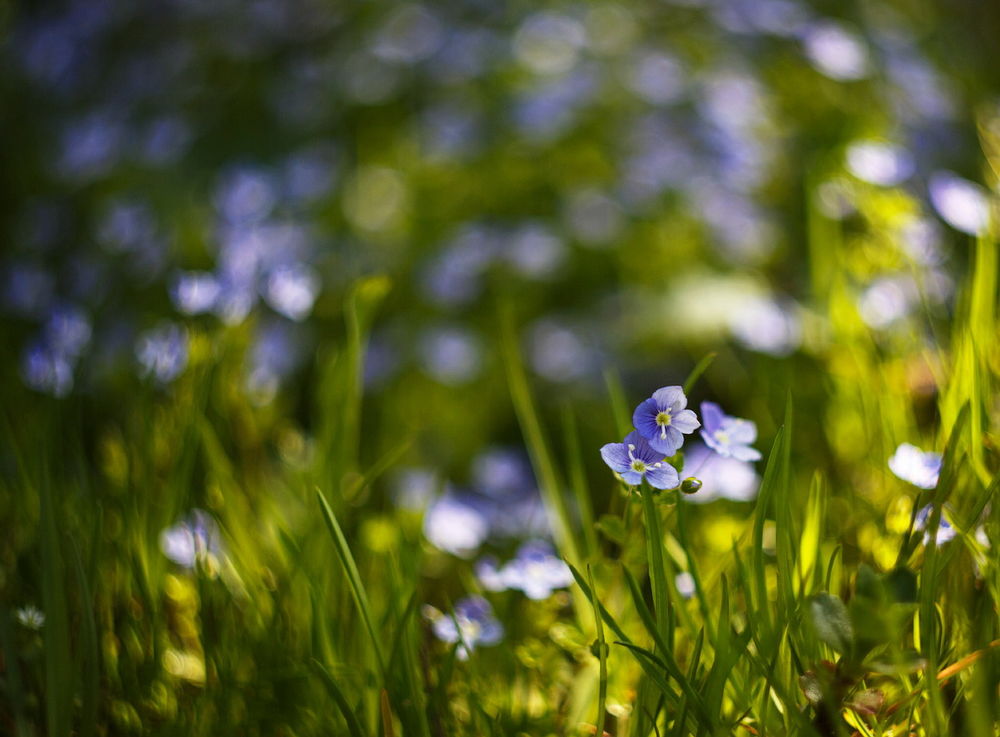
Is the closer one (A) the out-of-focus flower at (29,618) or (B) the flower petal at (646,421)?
(B) the flower petal at (646,421)

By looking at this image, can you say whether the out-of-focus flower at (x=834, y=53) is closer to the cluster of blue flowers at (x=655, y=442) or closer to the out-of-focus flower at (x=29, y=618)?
the cluster of blue flowers at (x=655, y=442)

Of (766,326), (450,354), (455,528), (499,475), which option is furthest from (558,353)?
(455,528)

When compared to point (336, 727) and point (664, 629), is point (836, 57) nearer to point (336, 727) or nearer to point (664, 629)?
point (664, 629)

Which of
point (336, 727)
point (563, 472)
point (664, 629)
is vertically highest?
point (664, 629)

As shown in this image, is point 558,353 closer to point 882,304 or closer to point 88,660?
point 882,304

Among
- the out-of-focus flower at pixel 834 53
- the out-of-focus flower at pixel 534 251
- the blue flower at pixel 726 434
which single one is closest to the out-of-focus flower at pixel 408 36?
the out-of-focus flower at pixel 534 251

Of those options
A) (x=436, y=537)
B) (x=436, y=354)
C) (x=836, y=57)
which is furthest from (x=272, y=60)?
(x=436, y=537)
